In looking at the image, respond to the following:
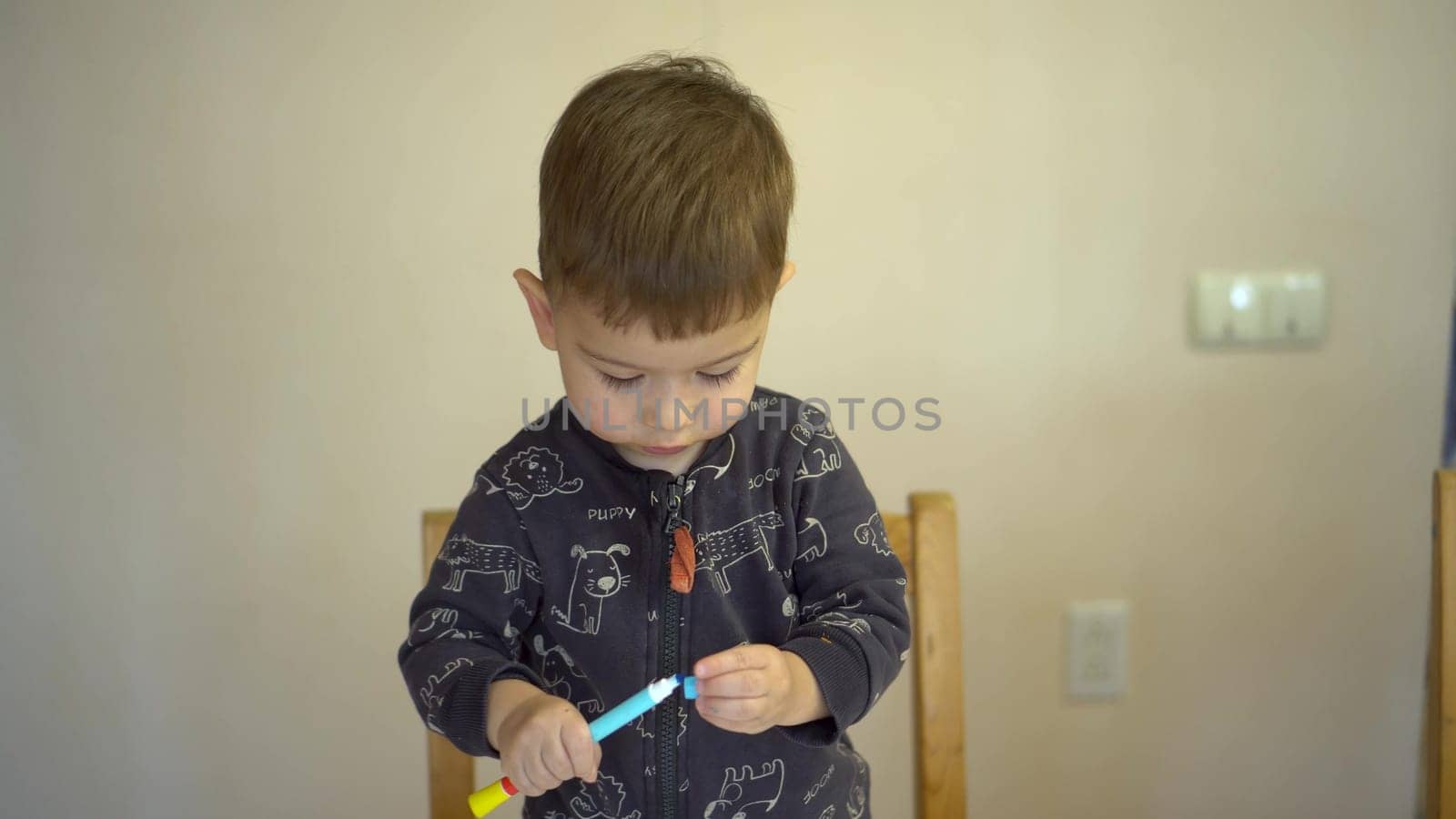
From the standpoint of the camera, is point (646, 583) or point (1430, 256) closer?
point (646, 583)

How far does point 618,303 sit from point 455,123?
0.61 m

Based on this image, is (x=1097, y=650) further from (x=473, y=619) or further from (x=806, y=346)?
(x=473, y=619)

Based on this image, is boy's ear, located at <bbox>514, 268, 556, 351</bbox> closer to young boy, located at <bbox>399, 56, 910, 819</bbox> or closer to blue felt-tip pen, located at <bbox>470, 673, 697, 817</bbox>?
young boy, located at <bbox>399, 56, 910, 819</bbox>

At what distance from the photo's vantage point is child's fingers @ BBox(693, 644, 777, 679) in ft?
2.44

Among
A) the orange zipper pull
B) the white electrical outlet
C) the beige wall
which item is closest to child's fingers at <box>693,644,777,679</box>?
the orange zipper pull

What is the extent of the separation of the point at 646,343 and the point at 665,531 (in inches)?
6.9

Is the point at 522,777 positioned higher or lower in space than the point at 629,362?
lower

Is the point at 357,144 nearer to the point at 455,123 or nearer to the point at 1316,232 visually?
the point at 455,123

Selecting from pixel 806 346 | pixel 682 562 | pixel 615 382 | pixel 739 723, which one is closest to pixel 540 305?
pixel 615 382

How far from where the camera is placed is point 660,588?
2.91 ft

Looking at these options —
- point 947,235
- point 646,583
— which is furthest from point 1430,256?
point 646,583

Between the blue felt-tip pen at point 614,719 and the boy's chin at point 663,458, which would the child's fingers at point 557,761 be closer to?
the blue felt-tip pen at point 614,719

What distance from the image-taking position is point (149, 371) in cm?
130

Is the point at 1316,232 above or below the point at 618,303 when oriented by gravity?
above
